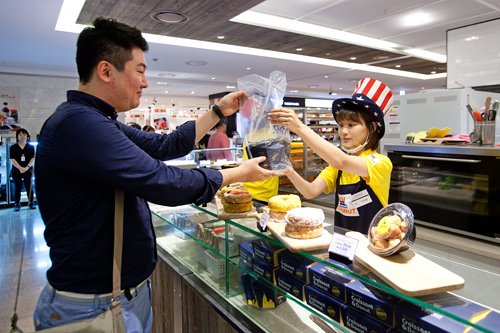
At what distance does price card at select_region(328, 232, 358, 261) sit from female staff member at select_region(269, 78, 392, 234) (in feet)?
1.80

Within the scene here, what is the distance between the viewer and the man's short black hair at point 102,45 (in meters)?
1.28

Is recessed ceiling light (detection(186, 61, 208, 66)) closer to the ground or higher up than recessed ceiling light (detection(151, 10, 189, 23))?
higher up

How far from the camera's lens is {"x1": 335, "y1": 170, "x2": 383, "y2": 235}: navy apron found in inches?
68.6

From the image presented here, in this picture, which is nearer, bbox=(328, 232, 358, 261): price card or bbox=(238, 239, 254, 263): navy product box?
bbox=(328, 232, 358, 261): price card

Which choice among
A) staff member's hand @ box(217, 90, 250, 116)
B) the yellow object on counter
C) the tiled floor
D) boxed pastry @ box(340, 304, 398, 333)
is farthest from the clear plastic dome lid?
the tiled floor

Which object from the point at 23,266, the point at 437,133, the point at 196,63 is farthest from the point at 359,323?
the point at 196,63

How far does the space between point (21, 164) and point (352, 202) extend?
8937 mm

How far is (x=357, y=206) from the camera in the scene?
1.78 m

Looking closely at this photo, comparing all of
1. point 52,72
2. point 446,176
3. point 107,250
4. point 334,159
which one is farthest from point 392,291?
point 52,72

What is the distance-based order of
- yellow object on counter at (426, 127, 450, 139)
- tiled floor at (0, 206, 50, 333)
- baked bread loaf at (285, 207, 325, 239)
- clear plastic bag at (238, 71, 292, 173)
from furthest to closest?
tiled floor at (0, 206, 50, 333), yellow object on counter at (426, 127, 450, 139), clear plastic bag at (238, 71, 292, 173), baked bread loaf at (285, 207, 325, 239)

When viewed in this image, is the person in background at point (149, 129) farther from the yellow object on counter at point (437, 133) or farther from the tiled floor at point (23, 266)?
the yellow object on counter at point (437, 133)

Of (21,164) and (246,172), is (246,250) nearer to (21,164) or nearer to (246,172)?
(246,172)

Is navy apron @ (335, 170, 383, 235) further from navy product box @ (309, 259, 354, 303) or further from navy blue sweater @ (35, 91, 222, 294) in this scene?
navy blue sweater @ (35, 91, 222, 294)

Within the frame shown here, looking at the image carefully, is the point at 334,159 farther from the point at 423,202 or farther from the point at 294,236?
the point at 423,202
